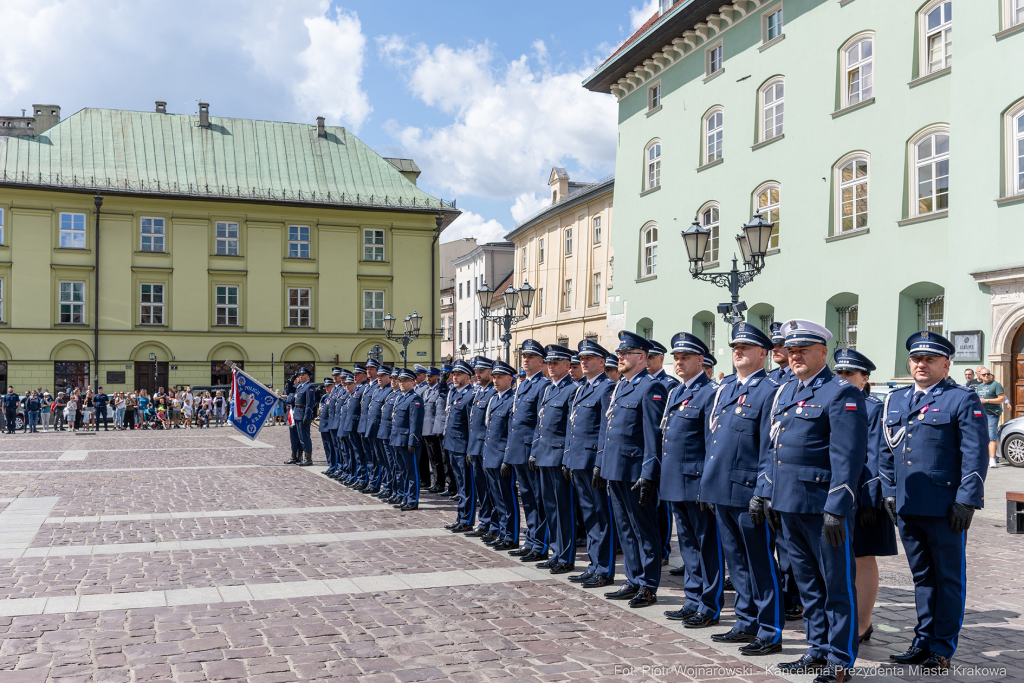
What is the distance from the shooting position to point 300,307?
47.4 meters

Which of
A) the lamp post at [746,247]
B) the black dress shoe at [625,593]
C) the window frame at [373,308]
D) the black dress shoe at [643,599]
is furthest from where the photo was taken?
the window frame at [373,308]

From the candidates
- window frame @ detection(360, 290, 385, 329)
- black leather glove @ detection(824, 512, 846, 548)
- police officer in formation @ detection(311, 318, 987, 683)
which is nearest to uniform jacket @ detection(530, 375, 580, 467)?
police officer in formation @ detection(311, 318, 987, 683)

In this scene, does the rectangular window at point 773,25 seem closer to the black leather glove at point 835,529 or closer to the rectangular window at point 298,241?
the black leather glove at point 835,529

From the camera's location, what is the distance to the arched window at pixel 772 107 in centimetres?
2467

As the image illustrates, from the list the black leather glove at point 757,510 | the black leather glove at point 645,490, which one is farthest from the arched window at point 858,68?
the black leather glove at point 757,510

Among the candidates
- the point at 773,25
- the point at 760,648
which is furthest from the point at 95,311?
the point at 760,648

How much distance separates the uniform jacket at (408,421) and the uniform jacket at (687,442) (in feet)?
20.0

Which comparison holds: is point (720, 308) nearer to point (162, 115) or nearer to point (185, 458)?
point (185, 458)

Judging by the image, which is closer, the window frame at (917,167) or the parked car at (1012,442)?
the parked car at (1012,442)

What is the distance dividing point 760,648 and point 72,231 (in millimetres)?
44993

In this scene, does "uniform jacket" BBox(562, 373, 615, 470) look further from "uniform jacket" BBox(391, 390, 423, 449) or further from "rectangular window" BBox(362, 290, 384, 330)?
"rectangular window" BBox(362, 290, 384, 330)

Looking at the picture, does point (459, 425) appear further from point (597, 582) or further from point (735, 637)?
point (735, 637)

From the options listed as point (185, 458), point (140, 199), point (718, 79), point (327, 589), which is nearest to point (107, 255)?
point (140, 199)

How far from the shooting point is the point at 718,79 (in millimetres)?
26859
